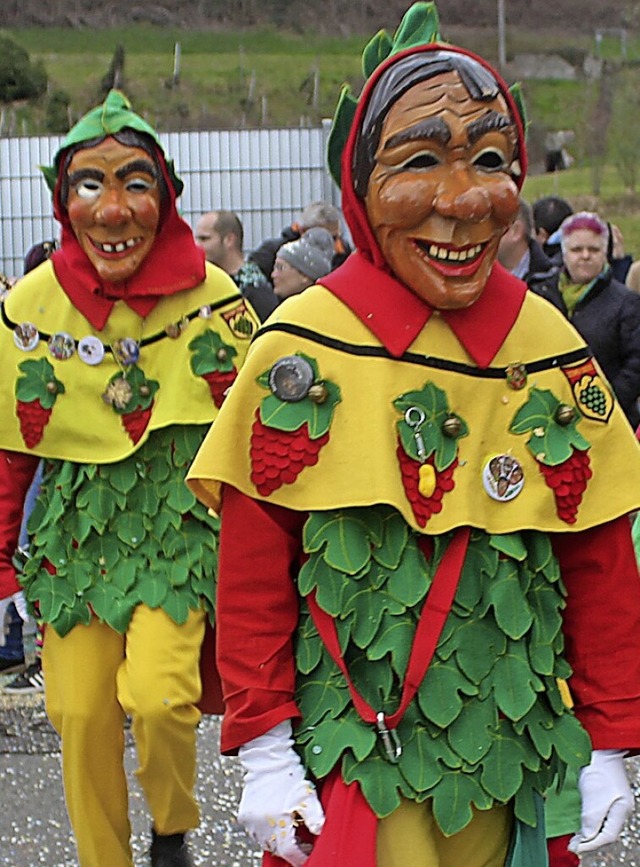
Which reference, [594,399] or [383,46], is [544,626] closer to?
[594,399]

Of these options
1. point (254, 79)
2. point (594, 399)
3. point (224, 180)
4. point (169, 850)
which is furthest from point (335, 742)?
point (254, 79)

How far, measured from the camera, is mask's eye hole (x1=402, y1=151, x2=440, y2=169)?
2.38 m

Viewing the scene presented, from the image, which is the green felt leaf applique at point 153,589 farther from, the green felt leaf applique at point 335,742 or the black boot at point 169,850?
the green felt leaf applique at point 335,742

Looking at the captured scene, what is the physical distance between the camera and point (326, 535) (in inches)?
93.1

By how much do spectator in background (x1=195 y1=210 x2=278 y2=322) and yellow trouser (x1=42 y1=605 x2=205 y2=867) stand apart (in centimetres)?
288

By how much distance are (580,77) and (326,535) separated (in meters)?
64.7

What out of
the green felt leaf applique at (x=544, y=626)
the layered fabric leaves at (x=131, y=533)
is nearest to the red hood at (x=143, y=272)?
the layered fabric leaves at (x=131, y=533)

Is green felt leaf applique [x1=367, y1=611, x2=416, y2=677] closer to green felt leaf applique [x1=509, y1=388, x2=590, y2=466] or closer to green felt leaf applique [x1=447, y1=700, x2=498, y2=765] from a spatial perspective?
green felt leaf applique [x1=447, y1=700, x2=498, y2=765]

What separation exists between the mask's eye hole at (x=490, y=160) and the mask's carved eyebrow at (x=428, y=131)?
7cm

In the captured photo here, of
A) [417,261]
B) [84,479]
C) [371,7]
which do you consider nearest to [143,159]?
[84,479]

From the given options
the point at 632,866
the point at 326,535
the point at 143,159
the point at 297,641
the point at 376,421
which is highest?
the point at 143,159

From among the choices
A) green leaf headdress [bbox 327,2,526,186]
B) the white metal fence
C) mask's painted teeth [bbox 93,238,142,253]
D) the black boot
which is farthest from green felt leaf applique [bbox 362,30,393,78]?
the white metal fence

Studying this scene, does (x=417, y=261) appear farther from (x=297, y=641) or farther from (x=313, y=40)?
(x=313, y=40)

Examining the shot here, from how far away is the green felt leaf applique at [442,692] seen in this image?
7.70 ft
